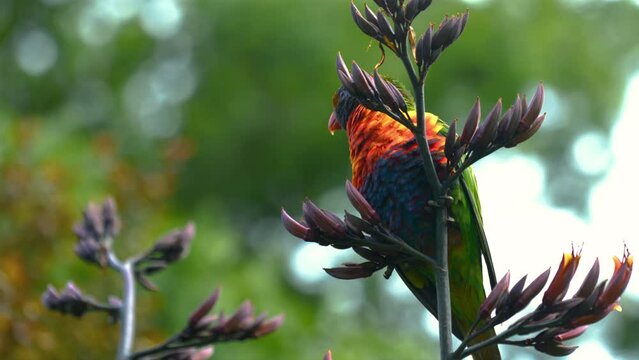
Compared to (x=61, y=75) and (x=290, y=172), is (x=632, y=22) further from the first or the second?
(x=61, y=75)

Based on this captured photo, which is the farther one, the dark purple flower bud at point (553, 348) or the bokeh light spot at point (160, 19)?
the bokeh light spot at point (160, 19)

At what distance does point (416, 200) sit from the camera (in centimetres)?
292

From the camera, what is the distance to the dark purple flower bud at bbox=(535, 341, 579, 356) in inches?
81.0

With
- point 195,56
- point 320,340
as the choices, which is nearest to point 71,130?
point 195,56

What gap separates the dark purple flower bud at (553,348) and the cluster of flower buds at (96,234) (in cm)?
157

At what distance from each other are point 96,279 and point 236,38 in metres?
5.67

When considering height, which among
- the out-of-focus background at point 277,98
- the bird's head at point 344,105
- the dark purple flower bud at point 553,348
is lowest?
the dark purple flower bud at point 553,348

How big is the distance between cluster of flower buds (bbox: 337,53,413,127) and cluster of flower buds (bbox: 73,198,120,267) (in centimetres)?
133

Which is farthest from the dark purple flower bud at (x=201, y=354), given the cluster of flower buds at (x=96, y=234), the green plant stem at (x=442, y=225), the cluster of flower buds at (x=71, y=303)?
the green plant stem at (x=442, y=225)

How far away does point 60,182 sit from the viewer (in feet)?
23.9

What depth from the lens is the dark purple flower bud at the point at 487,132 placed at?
210 centimetres

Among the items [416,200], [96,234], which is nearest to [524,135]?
[416,200]

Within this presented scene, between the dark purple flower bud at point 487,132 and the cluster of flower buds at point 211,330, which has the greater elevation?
the cluster of flower buds at point 211,330

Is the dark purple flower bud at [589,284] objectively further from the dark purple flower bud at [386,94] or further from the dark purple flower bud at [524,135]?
the dark purple flower bud at [386,94]
